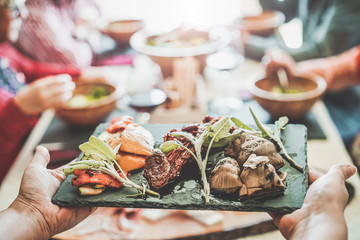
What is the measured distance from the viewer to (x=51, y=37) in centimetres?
360

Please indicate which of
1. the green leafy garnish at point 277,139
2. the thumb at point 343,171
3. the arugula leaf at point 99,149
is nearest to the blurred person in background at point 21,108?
the arugula leaf at point 99,149

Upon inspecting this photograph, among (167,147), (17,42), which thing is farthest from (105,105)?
(17,42)

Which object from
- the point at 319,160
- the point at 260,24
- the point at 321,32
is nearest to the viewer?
the point at 319,160

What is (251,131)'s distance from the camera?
55.7 inches

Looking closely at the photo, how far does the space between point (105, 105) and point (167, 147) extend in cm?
106

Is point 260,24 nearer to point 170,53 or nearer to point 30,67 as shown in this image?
point 170,53

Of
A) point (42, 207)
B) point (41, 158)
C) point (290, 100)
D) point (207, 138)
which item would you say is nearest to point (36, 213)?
point (42, 207)

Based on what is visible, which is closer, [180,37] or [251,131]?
[251,131]

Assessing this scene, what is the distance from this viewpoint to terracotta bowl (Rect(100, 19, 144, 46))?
3.77 m

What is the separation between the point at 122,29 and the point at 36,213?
10.1 ft

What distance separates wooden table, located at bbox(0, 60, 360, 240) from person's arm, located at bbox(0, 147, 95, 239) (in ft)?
1.71

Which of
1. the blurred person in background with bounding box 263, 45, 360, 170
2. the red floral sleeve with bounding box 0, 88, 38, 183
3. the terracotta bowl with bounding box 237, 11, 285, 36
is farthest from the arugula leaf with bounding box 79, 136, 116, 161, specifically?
the terracotta bowl with bounding box 237, 11, 285, 36

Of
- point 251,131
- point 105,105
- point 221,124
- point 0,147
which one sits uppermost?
point 221,124

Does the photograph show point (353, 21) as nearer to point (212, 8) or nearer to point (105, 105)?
point (105, 105)
